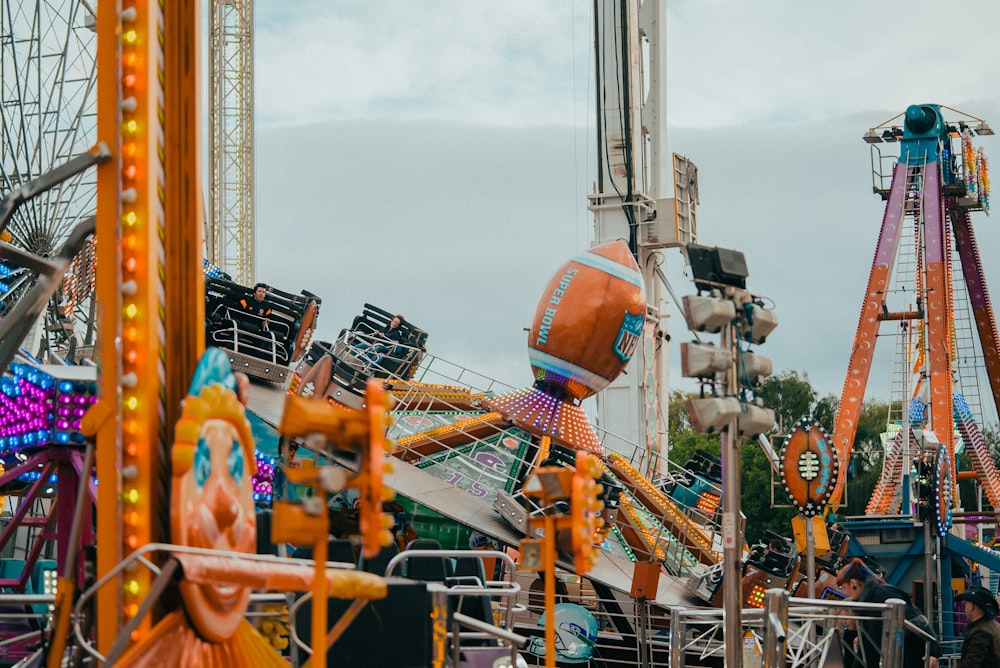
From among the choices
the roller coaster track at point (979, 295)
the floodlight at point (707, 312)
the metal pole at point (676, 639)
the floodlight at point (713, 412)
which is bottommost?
the metal pole at point (676, 639)

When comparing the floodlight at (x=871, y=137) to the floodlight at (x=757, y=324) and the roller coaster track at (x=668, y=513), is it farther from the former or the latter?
the floodlight at (x=757, y=324)

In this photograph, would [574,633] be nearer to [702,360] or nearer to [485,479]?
[485,479]

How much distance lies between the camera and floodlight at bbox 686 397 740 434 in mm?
10922

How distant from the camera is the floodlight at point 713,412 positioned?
35.8 feet

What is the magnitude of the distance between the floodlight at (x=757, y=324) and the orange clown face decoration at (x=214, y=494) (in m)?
5.64

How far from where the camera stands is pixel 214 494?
6.95 metres

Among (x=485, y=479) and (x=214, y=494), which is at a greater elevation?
(x=485, y=479)

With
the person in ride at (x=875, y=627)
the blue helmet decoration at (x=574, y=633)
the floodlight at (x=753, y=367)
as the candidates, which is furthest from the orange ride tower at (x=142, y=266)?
the blue helmet decoration at (x=574, y=633)

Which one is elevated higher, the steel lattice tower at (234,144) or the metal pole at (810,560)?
the steel lattice tower at (234,144)

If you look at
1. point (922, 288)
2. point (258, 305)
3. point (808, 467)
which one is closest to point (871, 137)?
point (922, 288)

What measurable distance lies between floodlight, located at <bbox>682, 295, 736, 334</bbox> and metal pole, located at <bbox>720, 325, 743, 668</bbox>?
0.24 m

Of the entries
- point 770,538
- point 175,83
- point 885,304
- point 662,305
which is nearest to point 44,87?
point 770,538

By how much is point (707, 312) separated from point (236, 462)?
5.12 m

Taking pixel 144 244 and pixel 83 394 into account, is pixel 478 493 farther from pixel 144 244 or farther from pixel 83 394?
pixel 144 244
